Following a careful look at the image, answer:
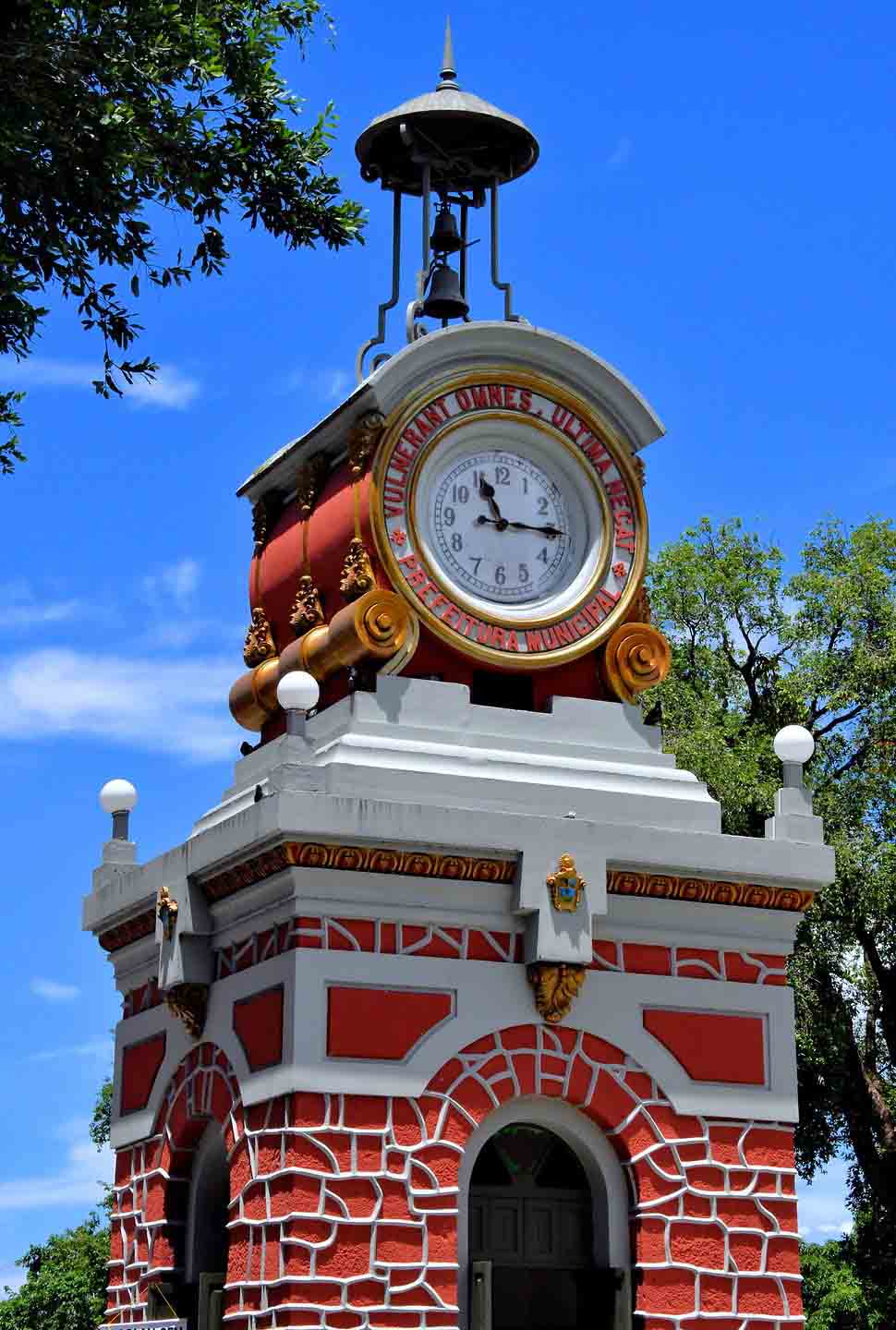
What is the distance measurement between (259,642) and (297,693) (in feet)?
9.39

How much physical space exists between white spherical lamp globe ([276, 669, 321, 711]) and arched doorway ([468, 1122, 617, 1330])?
12.0ft

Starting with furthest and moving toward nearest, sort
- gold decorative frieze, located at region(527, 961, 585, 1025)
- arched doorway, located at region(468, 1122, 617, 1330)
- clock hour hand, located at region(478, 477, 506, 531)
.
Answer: clock hour hand, located at region(478, 477, 506, 531), arched doorway, located at region(468, 1122, 617, 1330), gold decorative frieze, located at region(527, 961, 585, 1025)

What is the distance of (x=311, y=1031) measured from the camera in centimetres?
1730

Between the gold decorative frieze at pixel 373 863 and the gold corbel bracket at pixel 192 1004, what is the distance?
1213mm

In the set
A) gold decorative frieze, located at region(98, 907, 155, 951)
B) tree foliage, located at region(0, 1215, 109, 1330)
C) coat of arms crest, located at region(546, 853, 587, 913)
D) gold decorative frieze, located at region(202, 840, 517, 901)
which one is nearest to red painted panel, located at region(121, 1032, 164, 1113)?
gold decorative frieze, located at region(98, 907, 155, 951)

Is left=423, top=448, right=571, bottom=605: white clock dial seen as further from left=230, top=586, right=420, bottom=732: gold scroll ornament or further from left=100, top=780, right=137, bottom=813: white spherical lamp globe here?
left=100, top=780, right=137, bottom=813: white spherical lamp globe

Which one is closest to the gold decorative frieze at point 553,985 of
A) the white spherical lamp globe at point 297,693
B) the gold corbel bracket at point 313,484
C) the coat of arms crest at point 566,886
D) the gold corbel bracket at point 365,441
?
the coat of arms crest at point 566,886

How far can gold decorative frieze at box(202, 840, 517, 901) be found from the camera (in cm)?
1750

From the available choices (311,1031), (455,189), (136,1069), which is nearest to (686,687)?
(455,189)

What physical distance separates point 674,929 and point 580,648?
255 cm

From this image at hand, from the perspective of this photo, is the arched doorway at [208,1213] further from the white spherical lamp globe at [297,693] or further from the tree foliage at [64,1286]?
the tree foliage at [64,1286]

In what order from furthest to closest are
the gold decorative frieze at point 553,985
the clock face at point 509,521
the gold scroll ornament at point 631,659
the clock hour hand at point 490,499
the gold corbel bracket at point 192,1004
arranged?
the gold scroll ornament at point 631,659 < the clock hour hand at point 490,499 < the clock face at point 509,521 < the gold corbel bracket at point 192,1004 < the gold decorative frieze at point 553,985

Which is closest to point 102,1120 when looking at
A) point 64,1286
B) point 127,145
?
point 64,1286

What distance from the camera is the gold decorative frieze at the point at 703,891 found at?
61.0 feet
